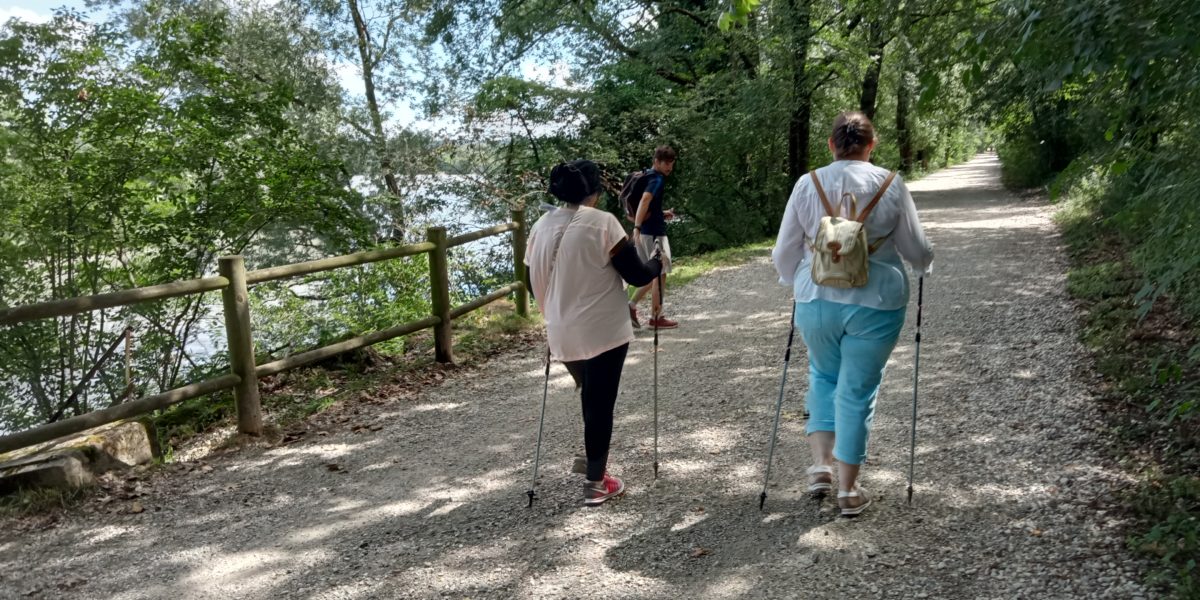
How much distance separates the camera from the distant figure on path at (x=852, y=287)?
363 cm

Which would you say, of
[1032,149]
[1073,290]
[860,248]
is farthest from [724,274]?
[1032,149]

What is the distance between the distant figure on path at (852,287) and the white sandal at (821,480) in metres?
0.20

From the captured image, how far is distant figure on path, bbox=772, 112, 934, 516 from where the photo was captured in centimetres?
363

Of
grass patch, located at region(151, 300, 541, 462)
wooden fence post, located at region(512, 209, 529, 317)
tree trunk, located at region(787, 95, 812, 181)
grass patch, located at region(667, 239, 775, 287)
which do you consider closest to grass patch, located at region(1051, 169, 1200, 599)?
grass patch, located at region(667, 239, 775, 287)

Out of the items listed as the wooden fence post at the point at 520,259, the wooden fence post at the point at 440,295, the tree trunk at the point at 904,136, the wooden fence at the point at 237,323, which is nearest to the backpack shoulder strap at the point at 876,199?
the wooden fence at the point at 237,323

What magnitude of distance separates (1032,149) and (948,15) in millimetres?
21517

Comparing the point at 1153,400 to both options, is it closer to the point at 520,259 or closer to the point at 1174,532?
the point at 1174,532

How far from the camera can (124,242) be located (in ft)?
23.9

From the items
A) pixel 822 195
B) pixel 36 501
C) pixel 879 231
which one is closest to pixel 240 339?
pixel 36 501

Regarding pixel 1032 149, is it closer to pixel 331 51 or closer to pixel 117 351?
pixel 331 51

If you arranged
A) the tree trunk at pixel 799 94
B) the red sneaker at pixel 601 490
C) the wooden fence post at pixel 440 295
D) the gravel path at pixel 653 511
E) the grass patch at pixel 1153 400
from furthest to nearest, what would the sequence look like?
the tree trunk at pixel 799 94 → the wooden fence post at pixel 440 295 → the red sneaker at pixel 601 490 → the gravel path at pixel 653 511 → the grass patch at pixel 1153 400

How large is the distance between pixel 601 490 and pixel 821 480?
1.14 meters

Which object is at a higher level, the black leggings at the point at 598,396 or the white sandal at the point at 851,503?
the black leggings at the point at 598,396

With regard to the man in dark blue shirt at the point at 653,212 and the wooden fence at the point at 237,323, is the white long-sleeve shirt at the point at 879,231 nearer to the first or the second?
the man in dark blue shirt at the point at 653,212
